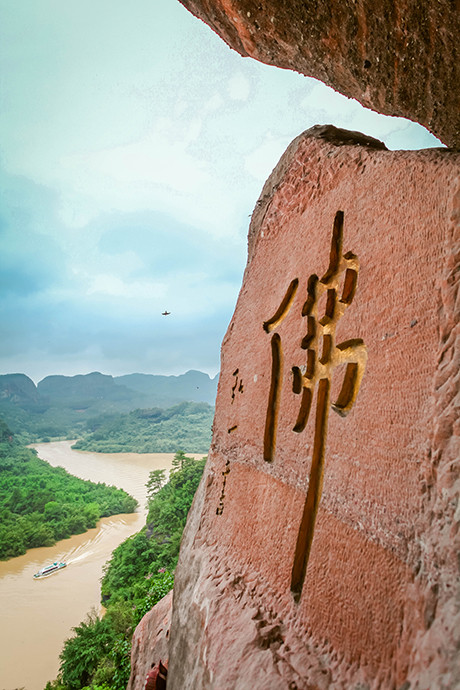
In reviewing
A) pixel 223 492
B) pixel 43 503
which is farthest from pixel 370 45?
pixel 43 503

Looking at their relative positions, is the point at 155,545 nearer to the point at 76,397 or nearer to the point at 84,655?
the point at 84,655

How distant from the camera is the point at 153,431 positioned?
2497 cm

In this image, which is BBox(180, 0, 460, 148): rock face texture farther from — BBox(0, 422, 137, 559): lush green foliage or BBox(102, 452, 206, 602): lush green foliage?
BBox(0, 422, 137, 559): lush green foliage

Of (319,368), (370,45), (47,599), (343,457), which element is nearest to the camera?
(343,457)

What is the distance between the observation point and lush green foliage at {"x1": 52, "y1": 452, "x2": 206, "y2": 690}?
21.5ft

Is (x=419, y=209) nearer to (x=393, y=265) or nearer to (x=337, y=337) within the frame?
(x=393, y=265)

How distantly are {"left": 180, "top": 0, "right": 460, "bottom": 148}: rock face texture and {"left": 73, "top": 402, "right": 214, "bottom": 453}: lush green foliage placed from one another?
66.4 feet

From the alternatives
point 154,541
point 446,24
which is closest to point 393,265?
point 446,24

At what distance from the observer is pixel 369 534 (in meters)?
0.99

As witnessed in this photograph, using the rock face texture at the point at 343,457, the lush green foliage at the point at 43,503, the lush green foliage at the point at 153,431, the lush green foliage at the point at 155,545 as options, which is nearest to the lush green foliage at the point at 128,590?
the lush green foliage at the point at 155,545

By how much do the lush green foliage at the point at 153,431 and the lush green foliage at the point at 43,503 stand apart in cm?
568

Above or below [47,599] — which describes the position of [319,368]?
above

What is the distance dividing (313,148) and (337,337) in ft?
3.15

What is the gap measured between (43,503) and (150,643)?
12.7 m
